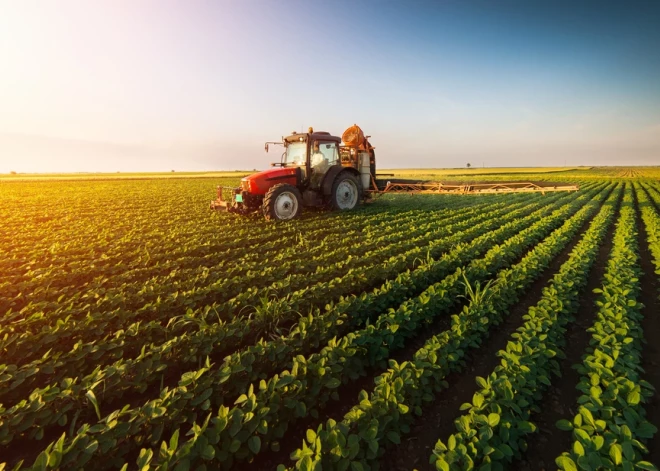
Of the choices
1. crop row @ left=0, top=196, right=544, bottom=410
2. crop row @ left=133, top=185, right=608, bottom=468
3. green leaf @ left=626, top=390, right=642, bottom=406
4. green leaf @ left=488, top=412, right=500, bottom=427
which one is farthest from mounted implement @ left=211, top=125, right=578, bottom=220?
green leaf @ left=626, top=390, right=642, bottom=406

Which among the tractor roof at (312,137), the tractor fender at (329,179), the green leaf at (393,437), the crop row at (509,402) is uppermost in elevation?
the tractor roof at (312,137)

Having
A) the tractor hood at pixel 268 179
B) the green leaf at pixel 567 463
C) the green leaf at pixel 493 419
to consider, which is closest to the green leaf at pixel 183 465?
the green leaf at pixel 493 419

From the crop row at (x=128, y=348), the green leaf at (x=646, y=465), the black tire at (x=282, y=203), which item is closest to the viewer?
the green leaf at (x=646, y=465)

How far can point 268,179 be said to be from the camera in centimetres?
979

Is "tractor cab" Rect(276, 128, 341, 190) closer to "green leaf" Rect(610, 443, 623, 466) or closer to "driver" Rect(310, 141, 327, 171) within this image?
"driver" Rect(310, 141, 327, 171)

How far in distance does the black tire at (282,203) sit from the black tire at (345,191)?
1374 millimetres

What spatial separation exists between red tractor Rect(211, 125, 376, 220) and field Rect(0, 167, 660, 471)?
3324mm

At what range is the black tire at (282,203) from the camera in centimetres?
952

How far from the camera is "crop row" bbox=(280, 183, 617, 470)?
6.54 feet

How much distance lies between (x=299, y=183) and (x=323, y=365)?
8.08 m

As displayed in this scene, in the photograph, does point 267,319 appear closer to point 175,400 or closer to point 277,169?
point 175,400

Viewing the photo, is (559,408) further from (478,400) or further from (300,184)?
(300,184)

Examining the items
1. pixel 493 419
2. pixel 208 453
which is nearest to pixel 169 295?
pixel 208 453

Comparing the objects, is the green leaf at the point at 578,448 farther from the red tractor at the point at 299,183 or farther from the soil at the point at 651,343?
the red tractor at the point at 299,183
